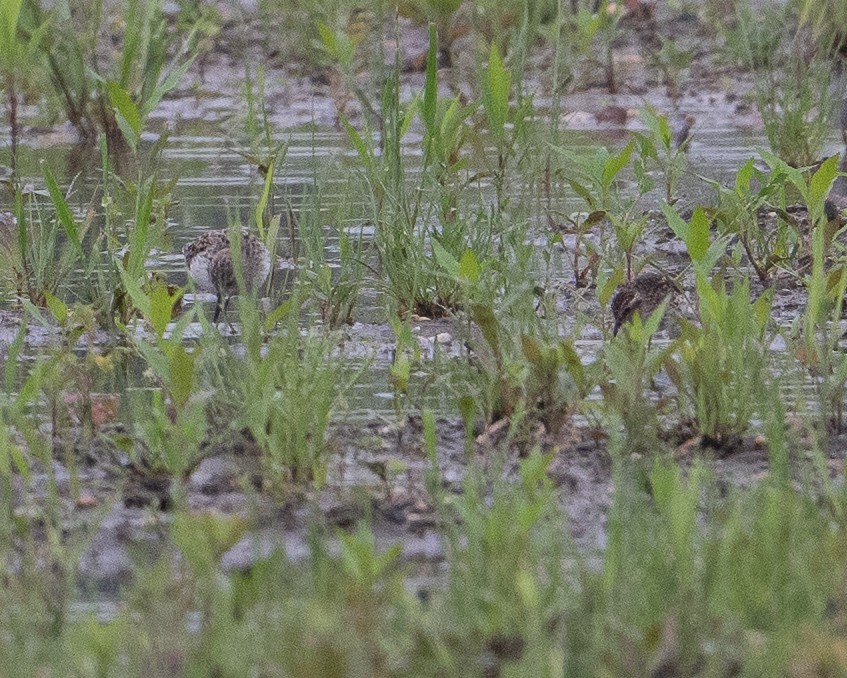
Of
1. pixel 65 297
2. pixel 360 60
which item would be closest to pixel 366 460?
pixel 65 297

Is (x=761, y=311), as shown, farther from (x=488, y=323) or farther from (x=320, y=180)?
(x=320, y=180)

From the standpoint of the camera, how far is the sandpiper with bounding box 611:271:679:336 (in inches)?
175

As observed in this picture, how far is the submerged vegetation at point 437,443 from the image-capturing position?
91.9 inches

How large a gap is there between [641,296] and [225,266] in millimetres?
1130

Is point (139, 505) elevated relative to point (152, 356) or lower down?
lower down

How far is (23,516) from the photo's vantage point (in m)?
3.08

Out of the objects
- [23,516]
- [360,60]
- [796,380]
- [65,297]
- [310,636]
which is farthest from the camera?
[360,60]

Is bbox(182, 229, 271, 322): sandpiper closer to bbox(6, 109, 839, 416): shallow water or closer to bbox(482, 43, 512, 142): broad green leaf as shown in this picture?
bbox(6, 109, 839, 416): shallow water

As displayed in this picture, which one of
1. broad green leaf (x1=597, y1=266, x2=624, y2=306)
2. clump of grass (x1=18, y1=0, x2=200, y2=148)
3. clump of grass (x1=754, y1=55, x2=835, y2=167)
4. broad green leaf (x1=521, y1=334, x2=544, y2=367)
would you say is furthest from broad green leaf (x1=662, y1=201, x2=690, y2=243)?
clump of grass (x1=18, y1=0, x2=200, y2=148)

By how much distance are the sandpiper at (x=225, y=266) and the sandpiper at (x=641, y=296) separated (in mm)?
982

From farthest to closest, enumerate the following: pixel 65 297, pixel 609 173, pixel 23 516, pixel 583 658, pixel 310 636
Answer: pixel 65 297 → pixel 609 173 → pixel 23 516 → pixel 583 658 → pixel 310 636

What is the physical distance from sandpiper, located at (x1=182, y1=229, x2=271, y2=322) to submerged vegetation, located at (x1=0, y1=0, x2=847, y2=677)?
0.02 metres

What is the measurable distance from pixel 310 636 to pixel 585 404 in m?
1.50

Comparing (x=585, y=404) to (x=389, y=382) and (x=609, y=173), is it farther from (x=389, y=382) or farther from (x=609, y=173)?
(x=609, y=173)
